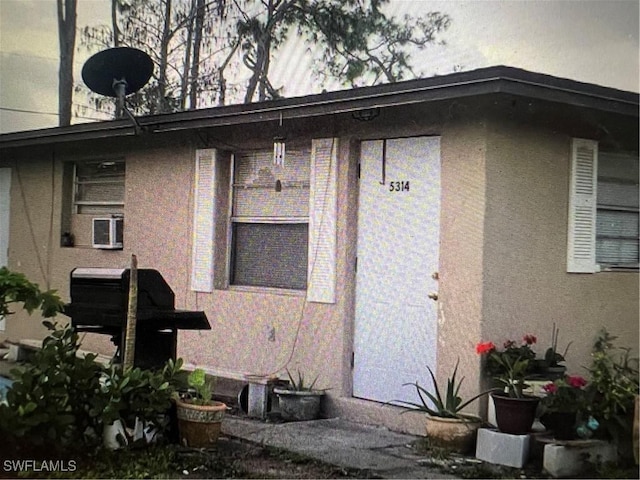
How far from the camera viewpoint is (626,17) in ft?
21.0

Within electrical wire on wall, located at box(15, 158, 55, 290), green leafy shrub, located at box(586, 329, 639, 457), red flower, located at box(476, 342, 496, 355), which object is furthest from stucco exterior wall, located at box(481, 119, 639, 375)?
electrical wire on wall, located at box(15, 158, 55, 290)

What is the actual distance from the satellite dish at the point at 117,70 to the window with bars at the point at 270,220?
4.53ft


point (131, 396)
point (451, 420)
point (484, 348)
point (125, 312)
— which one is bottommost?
point (451, 420)

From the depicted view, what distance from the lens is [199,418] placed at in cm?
671

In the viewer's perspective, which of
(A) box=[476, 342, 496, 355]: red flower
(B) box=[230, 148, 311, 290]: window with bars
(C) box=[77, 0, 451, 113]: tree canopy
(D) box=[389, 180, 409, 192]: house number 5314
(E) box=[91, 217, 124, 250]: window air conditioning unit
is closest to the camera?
(A) box=[476, 342, 496, 355]: red flower

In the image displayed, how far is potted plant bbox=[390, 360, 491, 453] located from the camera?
21.8 ft

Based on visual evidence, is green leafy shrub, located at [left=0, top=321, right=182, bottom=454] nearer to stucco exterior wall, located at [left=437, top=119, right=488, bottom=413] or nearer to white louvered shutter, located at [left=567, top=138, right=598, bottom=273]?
stucco exterior wall, located at [left=437, top=119, right=488, bottom=413]

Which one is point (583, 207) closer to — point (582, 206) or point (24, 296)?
point (582, 206)

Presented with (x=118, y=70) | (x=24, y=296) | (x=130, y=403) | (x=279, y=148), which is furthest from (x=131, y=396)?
(x=118, y=70)

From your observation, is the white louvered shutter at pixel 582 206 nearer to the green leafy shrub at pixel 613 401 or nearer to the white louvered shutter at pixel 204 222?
the green leafy shrub at pixel 613 401

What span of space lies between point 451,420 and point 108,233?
4990mm

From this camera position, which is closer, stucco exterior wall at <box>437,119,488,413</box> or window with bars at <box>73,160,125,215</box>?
stucco exterior wall at <box>437,119,488,413</box>

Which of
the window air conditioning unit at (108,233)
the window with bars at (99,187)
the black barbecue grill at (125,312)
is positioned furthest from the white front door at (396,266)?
the window with bars at (99,187)

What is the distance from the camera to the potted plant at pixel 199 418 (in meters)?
6.71
